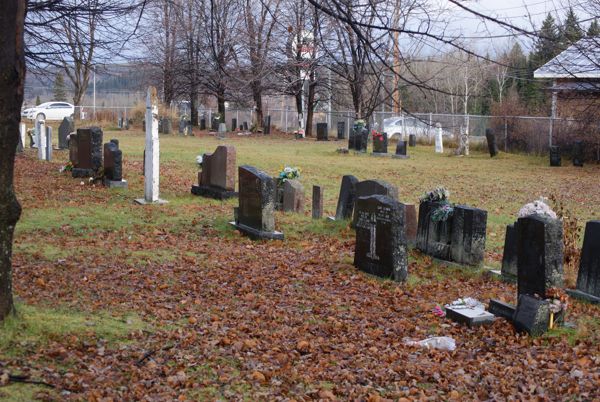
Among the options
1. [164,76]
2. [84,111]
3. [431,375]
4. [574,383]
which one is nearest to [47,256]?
[431,375]

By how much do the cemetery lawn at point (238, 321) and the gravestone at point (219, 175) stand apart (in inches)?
24.1

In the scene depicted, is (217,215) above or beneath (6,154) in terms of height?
beneath

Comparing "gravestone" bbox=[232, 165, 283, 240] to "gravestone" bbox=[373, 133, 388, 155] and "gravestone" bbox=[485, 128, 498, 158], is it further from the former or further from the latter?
"gravestone" bbox=[485, 128, 498, 158]

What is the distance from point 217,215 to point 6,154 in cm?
845

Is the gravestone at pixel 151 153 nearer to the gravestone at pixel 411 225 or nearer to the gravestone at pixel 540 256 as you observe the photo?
the gravestone at pixel 411 225

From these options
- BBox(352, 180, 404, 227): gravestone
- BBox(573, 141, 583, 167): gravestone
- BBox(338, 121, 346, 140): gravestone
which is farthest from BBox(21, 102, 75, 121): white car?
BBox(352, 180, 404, 227): gravestone

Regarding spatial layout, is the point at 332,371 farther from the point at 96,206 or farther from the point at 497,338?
the point at 96,206

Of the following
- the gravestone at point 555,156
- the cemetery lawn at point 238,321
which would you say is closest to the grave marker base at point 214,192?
the cemetery lawn at point 238,321

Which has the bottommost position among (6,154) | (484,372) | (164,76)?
(484,372)

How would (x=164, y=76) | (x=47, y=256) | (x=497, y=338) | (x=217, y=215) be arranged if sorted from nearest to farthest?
(x=497, y=338) → (x=47, y=256) → (x=217, y=215) → (x=164, y=76)

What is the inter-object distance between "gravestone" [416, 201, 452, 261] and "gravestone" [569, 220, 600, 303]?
89.9 inches

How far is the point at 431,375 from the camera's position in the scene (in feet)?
20.4

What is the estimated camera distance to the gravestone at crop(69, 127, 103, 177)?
18.2 m

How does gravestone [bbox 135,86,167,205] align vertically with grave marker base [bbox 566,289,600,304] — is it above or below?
above
